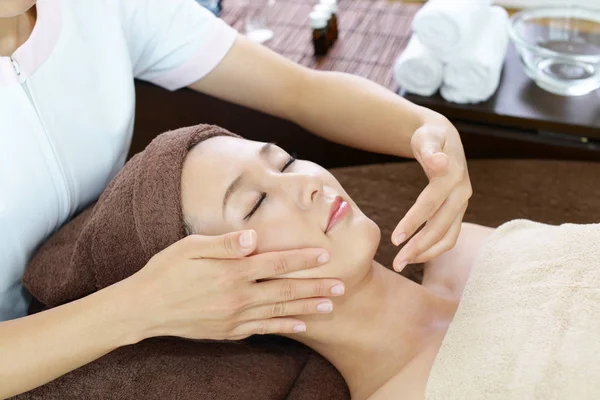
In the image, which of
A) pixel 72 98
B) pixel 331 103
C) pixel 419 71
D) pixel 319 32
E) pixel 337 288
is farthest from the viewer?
pixel 319 32

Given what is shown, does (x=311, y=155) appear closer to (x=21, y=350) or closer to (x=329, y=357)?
(x=329, y=357)

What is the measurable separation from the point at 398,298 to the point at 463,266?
220 millimetres

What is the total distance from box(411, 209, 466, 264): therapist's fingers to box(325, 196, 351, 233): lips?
0.15 metres

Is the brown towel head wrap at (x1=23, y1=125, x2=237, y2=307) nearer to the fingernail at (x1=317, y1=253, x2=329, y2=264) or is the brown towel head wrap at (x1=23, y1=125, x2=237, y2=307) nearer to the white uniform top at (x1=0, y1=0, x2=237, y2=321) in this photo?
the white uniform top at (x1=0, y1=0, x2=237, y2=321)

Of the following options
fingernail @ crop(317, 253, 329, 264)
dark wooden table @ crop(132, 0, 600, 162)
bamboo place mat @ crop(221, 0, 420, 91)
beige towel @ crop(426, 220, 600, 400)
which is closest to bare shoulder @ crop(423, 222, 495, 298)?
beige towel @ crop(426, 220, 600, 400)

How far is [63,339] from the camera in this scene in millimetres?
1059

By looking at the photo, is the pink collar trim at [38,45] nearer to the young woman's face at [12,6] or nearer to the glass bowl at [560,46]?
the young woman's face at [12,6]

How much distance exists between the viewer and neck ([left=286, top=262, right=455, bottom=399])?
1247mm

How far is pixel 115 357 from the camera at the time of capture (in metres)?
1.25

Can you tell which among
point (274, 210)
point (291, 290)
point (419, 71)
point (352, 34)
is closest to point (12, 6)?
point (274, 210)

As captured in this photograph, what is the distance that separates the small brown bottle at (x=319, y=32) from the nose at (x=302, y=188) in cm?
86

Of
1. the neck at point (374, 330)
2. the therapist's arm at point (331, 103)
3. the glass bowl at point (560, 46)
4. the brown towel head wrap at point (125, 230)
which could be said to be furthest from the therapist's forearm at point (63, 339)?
the glass bowl at point (560, 46)

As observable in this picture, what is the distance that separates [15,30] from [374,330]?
91 centimetres

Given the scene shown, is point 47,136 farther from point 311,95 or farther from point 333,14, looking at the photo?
point 333,14
